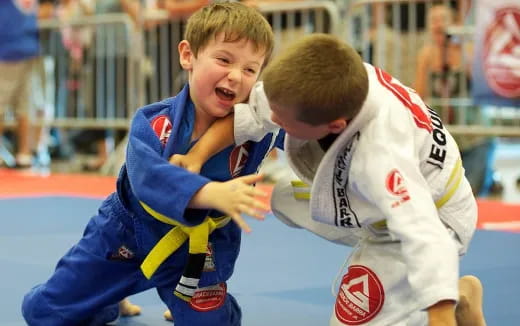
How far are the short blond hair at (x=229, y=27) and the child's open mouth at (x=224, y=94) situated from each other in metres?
0.12

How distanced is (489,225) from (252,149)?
2304mm

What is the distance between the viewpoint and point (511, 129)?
18.3 ft

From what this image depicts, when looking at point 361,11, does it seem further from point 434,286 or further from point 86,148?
point 434,286

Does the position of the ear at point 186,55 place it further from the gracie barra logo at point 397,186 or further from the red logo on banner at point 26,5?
the red logo on banner at point 26,5

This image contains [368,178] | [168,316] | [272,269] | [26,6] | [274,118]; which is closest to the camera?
[368,178]

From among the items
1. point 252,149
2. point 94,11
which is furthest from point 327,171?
point 94,11

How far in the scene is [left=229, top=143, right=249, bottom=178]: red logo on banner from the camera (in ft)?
7.25

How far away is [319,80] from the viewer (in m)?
1.75

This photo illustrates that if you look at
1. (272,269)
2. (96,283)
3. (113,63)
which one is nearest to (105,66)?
(113,63)

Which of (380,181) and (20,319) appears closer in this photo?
(380,181)

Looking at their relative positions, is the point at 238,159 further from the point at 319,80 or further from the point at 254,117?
the point at 319,80

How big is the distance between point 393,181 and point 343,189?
0.23 metres

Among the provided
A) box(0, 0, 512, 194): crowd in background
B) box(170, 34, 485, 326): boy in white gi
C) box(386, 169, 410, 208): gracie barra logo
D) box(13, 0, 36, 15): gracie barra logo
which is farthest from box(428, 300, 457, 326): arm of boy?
box(13, 0, 36, 15): gracie barra logo

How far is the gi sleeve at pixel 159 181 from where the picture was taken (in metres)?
1.88
